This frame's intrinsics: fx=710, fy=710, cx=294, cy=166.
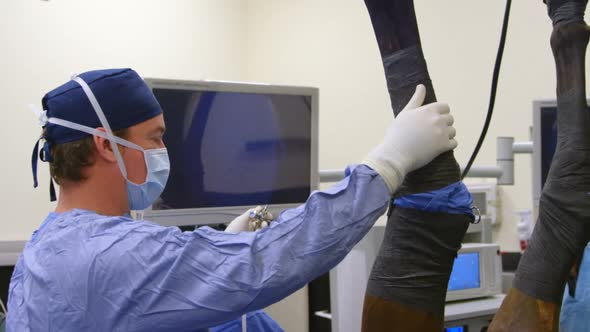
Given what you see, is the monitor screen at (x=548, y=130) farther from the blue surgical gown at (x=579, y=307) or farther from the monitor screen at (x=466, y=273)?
the blue surgical gown at (x=579, y=307)

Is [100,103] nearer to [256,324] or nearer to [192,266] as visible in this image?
[192,266]

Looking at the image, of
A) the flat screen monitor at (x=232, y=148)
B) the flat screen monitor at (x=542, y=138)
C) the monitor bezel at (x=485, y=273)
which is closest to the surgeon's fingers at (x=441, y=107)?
the flat screen monitor at (x=232, y=148)

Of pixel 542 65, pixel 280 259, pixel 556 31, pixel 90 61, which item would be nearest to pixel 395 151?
pixel 280 259

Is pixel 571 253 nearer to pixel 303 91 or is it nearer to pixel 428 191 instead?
pixel 428 191

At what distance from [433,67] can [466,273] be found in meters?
1.58

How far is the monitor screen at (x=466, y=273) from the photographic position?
2.44m

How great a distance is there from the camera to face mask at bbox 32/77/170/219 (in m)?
1.15

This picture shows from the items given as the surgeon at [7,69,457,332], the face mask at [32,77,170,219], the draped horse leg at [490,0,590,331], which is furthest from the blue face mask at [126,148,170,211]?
the draped horse leg at [490,0,590,331]

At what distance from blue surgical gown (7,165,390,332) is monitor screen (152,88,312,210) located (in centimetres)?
101

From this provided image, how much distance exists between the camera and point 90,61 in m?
4.04

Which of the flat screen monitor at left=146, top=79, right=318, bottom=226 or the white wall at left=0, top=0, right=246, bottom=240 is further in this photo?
the white wall at left=0, top=0, right=246, bottom=240

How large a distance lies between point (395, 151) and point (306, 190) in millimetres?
1368

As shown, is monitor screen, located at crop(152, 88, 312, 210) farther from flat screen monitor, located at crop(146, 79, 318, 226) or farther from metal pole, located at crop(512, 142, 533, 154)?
metal pole, located at crop(512, 142, 533, 154)

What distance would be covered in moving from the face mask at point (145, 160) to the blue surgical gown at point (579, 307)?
2.36 ft
